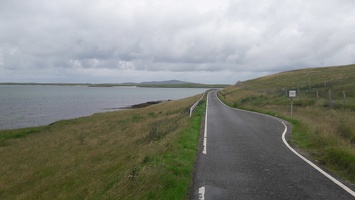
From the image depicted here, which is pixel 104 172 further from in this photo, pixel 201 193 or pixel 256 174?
pixel 256 174

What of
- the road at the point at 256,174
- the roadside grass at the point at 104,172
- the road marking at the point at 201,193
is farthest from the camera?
the roadside grass at the point at 104,172

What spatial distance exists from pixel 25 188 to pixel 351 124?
14553mm

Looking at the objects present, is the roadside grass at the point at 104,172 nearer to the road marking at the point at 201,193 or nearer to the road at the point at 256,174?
the road marking at the point at 201,193

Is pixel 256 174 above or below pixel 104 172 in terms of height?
above

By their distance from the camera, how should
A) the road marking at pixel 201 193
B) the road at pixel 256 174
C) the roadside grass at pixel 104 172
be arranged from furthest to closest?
the roadside grass at pixel 104 172
the road at pixel 256 174
the road marking at pixel 201 193

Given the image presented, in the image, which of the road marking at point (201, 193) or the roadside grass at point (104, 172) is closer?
the road marking at point (201, 193)

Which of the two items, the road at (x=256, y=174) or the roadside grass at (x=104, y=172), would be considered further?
the roadside grass at (x=104, y=172)

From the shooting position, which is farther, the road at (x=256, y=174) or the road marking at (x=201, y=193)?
the road at (x=256, y=174)

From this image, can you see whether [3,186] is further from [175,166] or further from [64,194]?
[175,166]

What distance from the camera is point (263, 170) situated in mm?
9242

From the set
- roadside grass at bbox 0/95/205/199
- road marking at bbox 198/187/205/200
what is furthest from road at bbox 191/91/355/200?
roadside grass at bbox 0/95/205/199

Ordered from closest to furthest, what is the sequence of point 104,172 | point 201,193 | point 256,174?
point 201,193
point 256,174
point 104,172

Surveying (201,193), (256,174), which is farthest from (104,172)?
(256,174)

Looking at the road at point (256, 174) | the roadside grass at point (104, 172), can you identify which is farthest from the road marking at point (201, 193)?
the roadside grass at point (104, 172)
